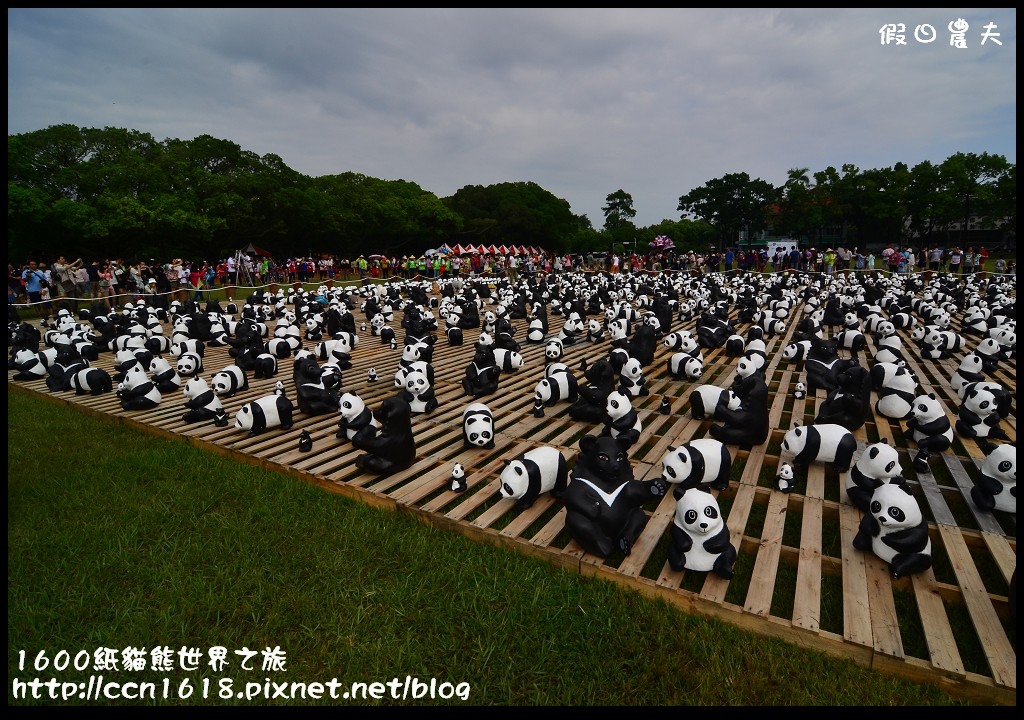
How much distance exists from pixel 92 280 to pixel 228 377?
722 inches

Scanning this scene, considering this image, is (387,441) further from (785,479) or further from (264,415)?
(785,479)

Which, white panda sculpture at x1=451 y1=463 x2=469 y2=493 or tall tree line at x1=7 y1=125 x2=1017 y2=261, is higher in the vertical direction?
tall tree line at x1=7 y1=125 x2=1017 y2=261

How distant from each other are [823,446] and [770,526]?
1.53 m

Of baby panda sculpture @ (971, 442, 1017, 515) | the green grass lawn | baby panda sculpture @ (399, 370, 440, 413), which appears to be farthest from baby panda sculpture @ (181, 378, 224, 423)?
baby panda sculpture @ (971, 442, 1017, 515)

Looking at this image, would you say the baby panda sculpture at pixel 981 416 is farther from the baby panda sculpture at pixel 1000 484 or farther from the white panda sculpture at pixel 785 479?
the white panda sculpture at pixel 785 479

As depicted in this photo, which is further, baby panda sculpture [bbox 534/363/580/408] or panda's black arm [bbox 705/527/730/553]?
baby panda sculpture [bbox 534/363/580/408]

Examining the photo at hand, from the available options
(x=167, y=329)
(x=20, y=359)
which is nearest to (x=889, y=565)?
(x=20, y=359)

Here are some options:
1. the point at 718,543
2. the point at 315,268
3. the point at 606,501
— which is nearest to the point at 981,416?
the point at 718,543

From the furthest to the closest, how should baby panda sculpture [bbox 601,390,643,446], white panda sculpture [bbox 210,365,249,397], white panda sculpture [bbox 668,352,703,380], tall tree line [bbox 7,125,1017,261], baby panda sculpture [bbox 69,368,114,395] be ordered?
1. tall tree line [bbox 7,125,1017,261]
2. white panda sculpture [bbox 668,352,703,380]
3. baby panda sculpture [bbox 69,368,114,395]
4. white panda sculpture [bbox 210,365,249,397]
5. baby panda sculpture [bbox 601,390,643,446]

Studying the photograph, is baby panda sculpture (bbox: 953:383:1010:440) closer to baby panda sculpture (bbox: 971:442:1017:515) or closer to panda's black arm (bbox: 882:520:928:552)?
baby panda sculpture (bbox: 971:442:1017:515)

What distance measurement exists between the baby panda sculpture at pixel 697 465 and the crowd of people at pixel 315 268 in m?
17.1

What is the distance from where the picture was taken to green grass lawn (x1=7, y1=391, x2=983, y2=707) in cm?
318

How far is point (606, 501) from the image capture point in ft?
13.8

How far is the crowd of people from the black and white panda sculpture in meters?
18.2
